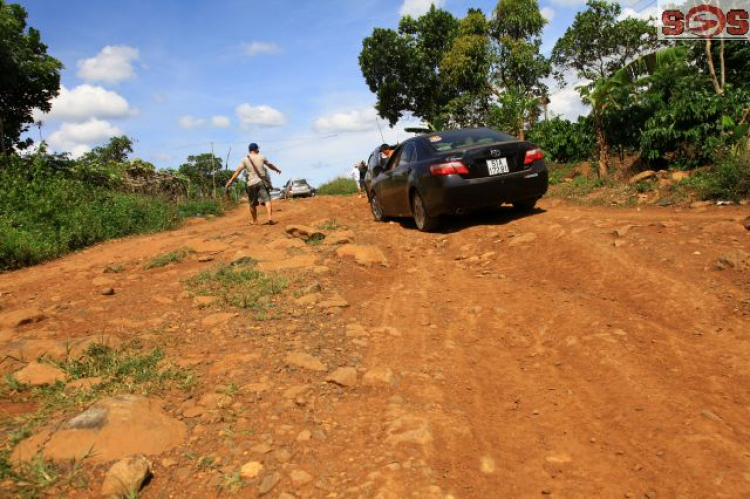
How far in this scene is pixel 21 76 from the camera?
16.5 metres

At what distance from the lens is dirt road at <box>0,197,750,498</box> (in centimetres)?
226

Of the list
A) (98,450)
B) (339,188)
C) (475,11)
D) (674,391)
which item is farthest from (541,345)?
(339,188)

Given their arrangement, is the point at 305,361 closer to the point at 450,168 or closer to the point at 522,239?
the point at 522,239

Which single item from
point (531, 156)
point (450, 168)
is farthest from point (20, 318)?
point (531, 156)

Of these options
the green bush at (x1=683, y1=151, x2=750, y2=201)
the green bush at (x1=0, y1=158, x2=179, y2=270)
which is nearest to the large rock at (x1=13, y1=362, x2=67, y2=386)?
the green bush at (x1=0, y1=158, x2=179, y2=270)

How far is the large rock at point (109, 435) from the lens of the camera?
2.38m

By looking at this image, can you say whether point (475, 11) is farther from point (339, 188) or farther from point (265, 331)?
point (265, 331)

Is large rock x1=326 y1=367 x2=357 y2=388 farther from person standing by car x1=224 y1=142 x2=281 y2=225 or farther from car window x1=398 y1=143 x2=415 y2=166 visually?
person standing by car x1=224 y1=142 x2=281 y2=225

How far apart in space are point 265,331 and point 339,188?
29.3m

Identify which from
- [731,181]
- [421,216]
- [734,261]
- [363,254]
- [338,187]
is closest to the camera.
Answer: [734,261]

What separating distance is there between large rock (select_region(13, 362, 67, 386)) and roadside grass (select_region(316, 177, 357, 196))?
1079 inches

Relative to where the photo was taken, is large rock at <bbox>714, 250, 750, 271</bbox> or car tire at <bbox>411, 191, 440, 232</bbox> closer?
large rock at <bbox>714, 250, 750, 271</bbox>

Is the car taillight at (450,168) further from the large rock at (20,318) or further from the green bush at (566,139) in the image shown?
the green bush at (566,139)

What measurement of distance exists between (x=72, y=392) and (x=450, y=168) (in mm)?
5226
